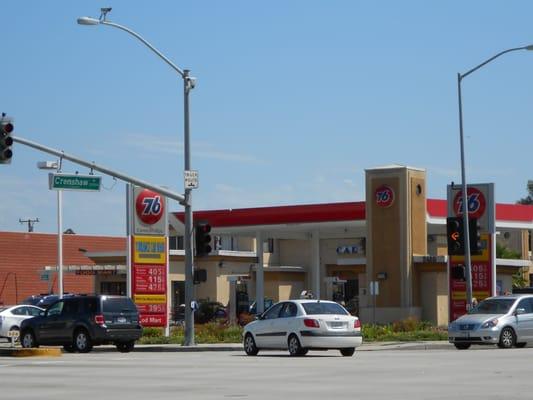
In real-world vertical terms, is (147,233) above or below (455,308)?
above

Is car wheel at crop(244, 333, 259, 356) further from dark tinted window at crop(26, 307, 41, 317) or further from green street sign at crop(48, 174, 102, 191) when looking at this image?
dark tinted window at crop(26, 307, 41, 317)

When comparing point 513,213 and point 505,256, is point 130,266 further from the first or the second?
point 505,256

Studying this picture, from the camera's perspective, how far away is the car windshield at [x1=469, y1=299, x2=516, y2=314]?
34.2 m

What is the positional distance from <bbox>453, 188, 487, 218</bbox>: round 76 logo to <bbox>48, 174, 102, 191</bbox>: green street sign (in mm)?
16136

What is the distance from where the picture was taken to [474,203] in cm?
4800

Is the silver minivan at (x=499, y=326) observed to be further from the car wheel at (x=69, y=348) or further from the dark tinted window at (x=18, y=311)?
the dark tinted window at (x=18, y=311)

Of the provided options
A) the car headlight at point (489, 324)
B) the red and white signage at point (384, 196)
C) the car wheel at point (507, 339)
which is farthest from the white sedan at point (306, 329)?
the red and white signage at point (384, 196)

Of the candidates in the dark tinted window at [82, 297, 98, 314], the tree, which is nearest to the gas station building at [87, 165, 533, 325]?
the tree

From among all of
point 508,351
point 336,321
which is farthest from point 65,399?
point 508,351

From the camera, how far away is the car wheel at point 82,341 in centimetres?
3569

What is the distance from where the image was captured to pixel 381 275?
2158 inches

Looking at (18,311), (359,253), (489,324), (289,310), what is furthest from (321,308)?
(359,253)

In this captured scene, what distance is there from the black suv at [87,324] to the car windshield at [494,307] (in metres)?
10.2

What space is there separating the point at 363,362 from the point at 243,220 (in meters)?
36.9
